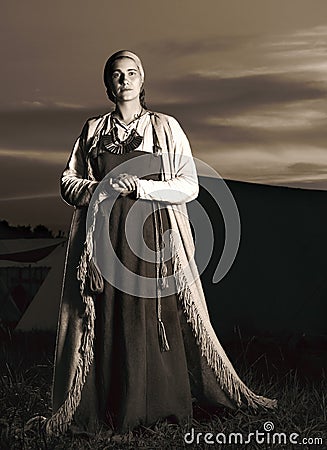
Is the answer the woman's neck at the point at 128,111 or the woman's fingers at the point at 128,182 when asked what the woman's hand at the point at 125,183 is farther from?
the woman's neck at the point at 128,111

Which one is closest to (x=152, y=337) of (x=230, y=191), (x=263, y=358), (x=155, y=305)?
(x=155, y=305)

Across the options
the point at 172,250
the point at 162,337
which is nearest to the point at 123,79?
the point at 172,250

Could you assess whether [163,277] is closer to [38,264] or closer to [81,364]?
[81,364]

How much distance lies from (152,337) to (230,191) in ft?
9.32

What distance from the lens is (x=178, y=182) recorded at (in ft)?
15.0

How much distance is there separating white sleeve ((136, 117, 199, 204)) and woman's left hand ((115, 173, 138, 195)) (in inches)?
0.7

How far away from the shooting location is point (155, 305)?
15.1 ft

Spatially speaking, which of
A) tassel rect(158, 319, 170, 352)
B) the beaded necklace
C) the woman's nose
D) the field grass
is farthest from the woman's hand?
the field grass

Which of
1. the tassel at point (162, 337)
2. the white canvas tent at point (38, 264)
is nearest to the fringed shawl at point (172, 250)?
the tassel at point (162, 337)

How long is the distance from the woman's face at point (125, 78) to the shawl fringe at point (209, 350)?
1.85ft

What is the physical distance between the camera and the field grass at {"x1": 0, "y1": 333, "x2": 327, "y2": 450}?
454 cm

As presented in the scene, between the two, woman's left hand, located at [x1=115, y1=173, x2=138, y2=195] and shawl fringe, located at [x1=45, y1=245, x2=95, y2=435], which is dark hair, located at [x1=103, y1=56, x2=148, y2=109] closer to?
woman's left hand, located at [x1=115, y1=173, x2=138, y2=195]

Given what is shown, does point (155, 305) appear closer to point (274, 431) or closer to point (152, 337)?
point (152, 337)

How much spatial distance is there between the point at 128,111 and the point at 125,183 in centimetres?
30
